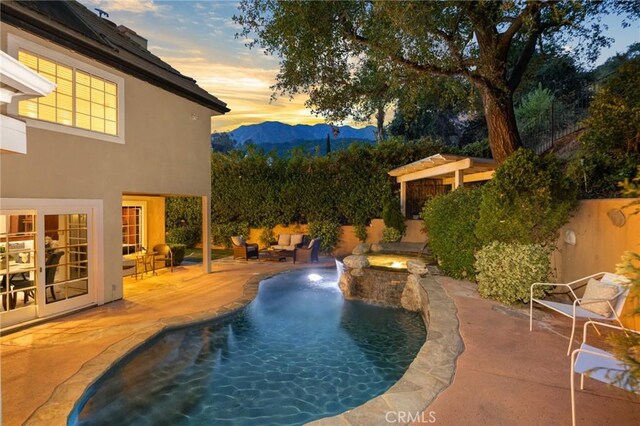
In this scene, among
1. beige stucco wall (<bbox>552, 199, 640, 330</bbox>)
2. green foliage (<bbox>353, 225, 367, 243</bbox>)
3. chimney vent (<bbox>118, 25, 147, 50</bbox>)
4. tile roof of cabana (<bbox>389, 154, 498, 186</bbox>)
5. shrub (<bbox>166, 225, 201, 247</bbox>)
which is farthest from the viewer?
shrub (<bbox>166, 225, 201, 247</bbox>)

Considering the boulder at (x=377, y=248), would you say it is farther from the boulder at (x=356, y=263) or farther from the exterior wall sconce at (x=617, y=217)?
the exterior wall sconce at (x=617, y=217)

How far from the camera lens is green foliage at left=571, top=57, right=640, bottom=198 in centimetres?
927

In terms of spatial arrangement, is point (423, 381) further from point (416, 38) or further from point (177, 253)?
point (177, 253)

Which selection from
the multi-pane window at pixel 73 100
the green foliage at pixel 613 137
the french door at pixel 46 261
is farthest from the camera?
the green foliage at pixel 613 137

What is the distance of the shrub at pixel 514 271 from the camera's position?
307 inches

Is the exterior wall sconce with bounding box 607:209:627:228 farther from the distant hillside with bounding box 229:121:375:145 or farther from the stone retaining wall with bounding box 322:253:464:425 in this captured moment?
the distant hillside with bounding box 229:121:375:145

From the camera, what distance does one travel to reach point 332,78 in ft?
42.8

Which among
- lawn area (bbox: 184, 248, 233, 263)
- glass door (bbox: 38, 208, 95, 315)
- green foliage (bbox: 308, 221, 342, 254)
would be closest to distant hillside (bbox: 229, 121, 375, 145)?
lawn area (bbox: 184, 248, 233, 263)

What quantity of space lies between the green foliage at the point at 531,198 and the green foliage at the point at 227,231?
13.9 metres

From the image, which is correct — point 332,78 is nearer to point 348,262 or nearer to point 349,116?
point 349,116

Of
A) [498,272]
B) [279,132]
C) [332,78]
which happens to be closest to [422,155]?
[332,78]

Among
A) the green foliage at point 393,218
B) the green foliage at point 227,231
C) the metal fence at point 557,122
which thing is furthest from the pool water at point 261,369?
the metal fence at point 557,122

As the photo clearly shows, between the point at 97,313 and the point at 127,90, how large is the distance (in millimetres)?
6018

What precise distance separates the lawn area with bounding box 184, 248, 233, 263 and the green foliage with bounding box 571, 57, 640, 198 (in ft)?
50.1
